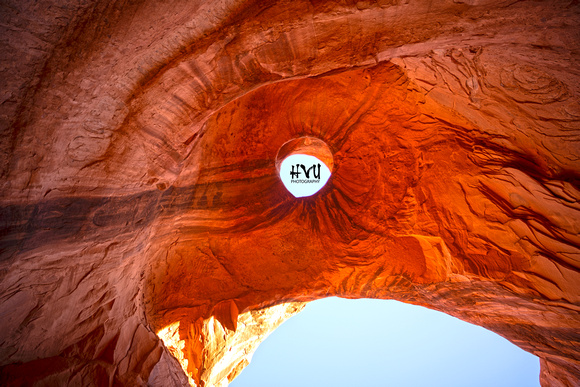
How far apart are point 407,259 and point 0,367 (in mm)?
4543

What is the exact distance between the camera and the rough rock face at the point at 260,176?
2023mm

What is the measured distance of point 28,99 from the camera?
1830mm

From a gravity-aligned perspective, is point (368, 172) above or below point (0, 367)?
above

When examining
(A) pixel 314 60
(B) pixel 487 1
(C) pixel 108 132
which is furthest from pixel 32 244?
(B) pixel 487 1

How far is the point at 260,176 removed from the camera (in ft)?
15.7

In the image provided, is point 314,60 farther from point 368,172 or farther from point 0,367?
point 0,367

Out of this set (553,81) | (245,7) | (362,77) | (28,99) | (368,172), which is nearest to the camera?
(28,99)

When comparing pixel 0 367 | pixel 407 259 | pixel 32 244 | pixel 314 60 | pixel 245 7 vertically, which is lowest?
pixel 0 367

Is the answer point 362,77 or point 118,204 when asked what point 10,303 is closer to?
point 118,204

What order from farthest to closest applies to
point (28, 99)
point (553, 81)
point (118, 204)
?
point (118, 204), point (553, 81), point (28, 99)

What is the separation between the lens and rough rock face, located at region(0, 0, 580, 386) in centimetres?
202

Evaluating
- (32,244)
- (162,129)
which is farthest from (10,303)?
(162,129)

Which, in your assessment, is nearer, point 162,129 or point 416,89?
point 162,129

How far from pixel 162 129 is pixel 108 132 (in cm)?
44
